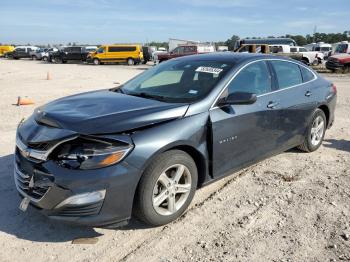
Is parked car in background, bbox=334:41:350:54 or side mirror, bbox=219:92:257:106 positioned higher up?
side mirror, bbox=219:92:257:106

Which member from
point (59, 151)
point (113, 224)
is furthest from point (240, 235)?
point (59, 151)

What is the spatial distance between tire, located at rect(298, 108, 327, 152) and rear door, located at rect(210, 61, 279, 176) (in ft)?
3.47

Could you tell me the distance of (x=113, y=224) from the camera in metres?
3.35

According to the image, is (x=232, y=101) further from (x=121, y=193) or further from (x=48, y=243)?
(x=48, y=243)

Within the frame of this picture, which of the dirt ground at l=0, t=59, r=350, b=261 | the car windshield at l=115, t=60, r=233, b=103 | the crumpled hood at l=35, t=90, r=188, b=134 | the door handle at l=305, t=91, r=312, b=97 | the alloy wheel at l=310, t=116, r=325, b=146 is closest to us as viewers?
the dirt ground at l=0, t=59, r=350, b=261

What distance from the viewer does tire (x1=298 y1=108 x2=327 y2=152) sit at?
225 inches

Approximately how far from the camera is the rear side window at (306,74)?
18.6 ft

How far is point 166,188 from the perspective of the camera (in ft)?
12.0

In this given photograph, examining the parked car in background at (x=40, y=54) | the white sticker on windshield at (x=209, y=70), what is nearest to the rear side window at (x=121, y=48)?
the parked car in background at (x=40, y=54)

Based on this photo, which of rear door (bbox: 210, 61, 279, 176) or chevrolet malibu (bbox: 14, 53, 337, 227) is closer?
chevrolet malibu (bbox: 14, 53, 337, 227)

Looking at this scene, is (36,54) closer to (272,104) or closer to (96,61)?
(96,61)

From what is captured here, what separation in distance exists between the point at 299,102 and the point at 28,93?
10.6m

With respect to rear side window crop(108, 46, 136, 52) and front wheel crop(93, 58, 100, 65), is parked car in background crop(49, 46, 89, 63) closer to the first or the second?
front wheel crop(93, 58, 100, 65)

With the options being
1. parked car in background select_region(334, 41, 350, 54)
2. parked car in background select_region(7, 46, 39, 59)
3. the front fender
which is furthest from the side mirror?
parked car in background select_region(7, 46, 39, 59)
